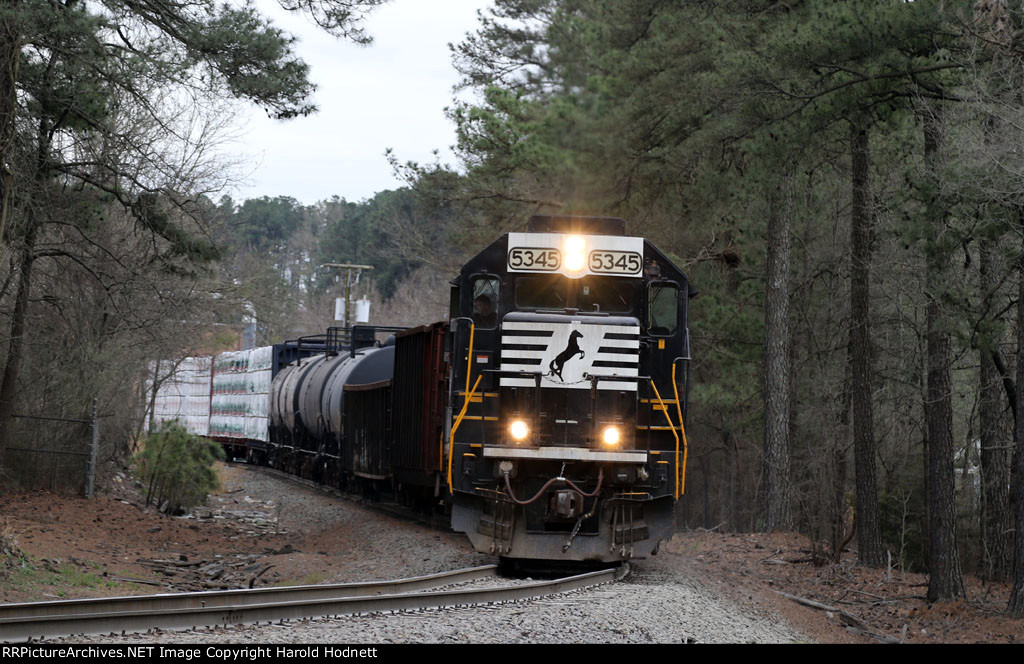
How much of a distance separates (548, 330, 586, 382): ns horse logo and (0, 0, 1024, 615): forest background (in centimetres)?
512

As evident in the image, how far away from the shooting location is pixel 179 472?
75.2ft

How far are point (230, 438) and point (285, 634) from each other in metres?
32.6

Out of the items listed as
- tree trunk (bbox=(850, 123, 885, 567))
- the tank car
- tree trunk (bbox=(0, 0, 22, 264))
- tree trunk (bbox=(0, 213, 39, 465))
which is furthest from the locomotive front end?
tree trunk (bbox=(0, 213, 39, 465))

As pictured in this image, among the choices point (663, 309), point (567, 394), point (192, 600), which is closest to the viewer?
point (192, 600)

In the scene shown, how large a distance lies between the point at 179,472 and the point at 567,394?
13.3 metres

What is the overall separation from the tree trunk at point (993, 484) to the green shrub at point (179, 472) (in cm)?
1565

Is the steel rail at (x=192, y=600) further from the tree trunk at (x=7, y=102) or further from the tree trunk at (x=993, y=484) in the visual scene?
the tree trunk at (x=993, y=484)

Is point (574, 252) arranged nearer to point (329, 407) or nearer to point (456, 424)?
point (456, 424)

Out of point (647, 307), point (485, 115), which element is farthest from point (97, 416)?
point (647, 307)

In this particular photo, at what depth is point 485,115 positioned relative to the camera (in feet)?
82.5

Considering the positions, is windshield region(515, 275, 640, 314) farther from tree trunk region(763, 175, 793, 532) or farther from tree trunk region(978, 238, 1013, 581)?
tree trunk region(763, 175, 793, 532)

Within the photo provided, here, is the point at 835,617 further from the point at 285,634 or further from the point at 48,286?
the point at 48,286

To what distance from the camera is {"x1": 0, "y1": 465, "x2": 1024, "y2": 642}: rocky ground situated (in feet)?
28.8

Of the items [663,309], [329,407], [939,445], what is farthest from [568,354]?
[329,407]
